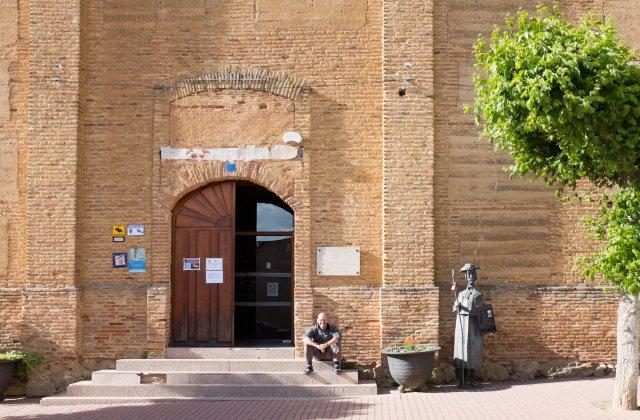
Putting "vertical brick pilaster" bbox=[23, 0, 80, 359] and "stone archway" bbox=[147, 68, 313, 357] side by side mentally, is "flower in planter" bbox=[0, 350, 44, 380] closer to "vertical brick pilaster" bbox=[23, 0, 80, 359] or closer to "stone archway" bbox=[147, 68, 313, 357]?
"vertical brick pilaster" bbox=[23, 0, 80, 359]

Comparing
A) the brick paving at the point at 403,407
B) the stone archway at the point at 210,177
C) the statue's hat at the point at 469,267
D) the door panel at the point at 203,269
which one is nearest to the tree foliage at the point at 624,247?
the brick paving at the point at 403,407

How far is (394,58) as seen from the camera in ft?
40.9

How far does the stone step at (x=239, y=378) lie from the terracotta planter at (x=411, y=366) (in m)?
0.64

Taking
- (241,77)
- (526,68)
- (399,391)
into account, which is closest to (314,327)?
(399,391)

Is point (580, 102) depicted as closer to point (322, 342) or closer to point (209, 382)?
point (322, 342)

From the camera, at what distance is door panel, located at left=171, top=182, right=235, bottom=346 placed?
12695 mm

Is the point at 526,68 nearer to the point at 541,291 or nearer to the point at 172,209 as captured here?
the point at 541,291

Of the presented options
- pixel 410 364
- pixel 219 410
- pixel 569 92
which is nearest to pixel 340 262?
pixel 410 364

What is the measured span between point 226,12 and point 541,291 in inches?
276

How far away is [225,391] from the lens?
11.4m

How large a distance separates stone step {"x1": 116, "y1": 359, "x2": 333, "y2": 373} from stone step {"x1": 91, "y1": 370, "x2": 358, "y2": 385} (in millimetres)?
197

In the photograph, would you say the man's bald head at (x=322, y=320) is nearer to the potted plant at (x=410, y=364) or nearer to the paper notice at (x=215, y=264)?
the potted plant at (x=410, y=364)

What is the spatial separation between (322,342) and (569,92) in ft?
18.0

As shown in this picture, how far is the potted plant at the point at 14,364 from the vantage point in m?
11.8
